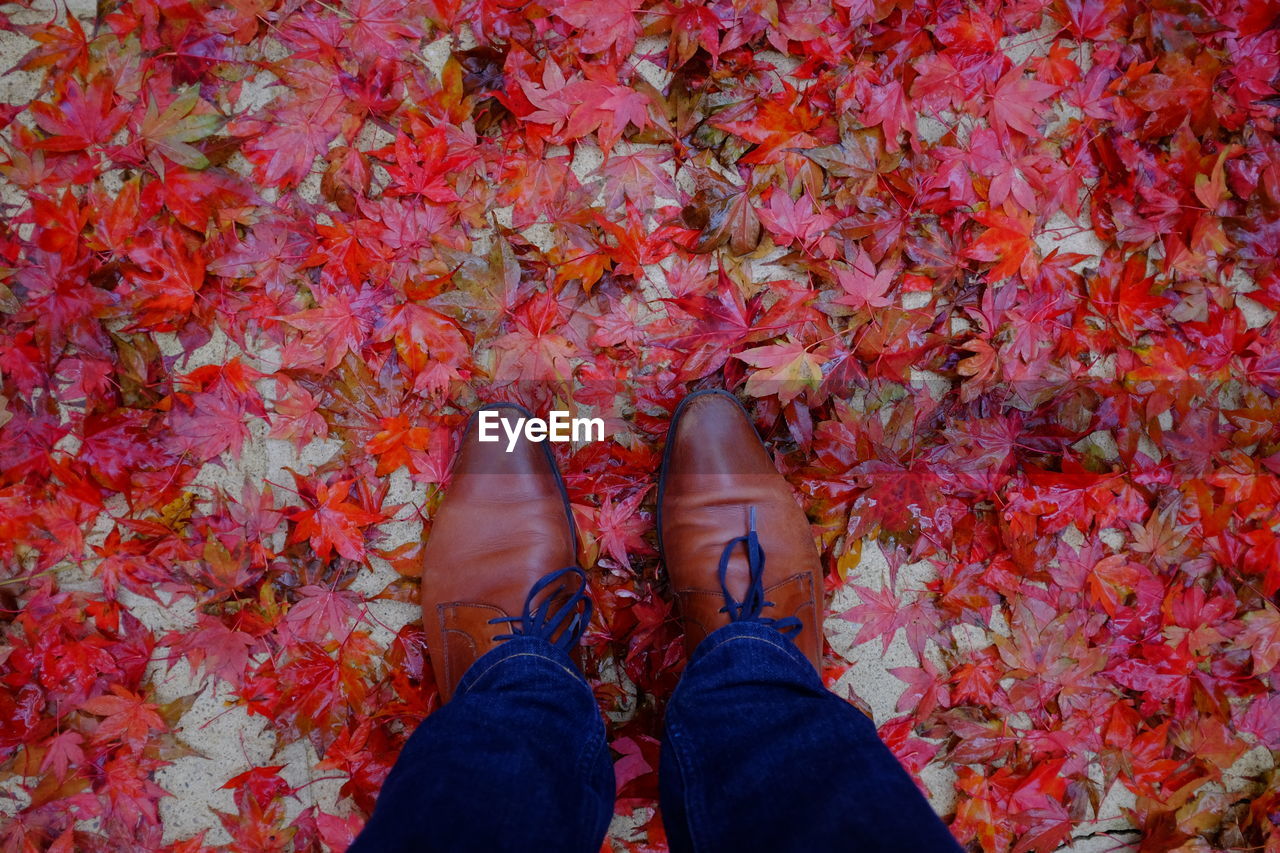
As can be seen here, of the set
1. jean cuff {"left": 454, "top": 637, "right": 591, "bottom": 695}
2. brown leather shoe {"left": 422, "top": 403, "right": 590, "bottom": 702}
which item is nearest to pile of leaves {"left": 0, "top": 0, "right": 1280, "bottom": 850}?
brown leather shoe {"left": 422, "top": 403, "right": 590, "bottom": 702}

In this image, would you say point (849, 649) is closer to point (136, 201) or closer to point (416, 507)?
point (416, 507)

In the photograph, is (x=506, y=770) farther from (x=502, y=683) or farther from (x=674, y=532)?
(x=674, y=532)

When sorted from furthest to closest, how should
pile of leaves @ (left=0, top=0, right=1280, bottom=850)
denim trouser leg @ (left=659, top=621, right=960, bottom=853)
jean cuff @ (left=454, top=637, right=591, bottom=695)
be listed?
pile of leaves @ (left=0, top=0, right=1280, bottom=850) < jean cuff @ (left=454, top=637, right=591, bottom=695) < denim trouser leg @ (left=659, top=621, right=960, bottom=853)

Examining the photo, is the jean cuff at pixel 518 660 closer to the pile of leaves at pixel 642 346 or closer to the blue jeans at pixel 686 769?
the blue jeans at pixel 686 769

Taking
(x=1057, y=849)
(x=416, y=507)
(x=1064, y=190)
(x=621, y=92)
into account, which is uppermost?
(x=621, y=92)


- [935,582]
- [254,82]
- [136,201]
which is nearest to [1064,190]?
[935,582]

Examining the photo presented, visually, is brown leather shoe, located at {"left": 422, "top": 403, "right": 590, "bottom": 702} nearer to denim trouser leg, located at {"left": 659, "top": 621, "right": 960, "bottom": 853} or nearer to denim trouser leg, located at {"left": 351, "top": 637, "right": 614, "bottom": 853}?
denim trouser leg, located at {"left": 351, "top": 637, "right": 614, "bottom": 853}

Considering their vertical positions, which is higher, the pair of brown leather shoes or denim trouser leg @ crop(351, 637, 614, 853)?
the pair of brown leather shoes
